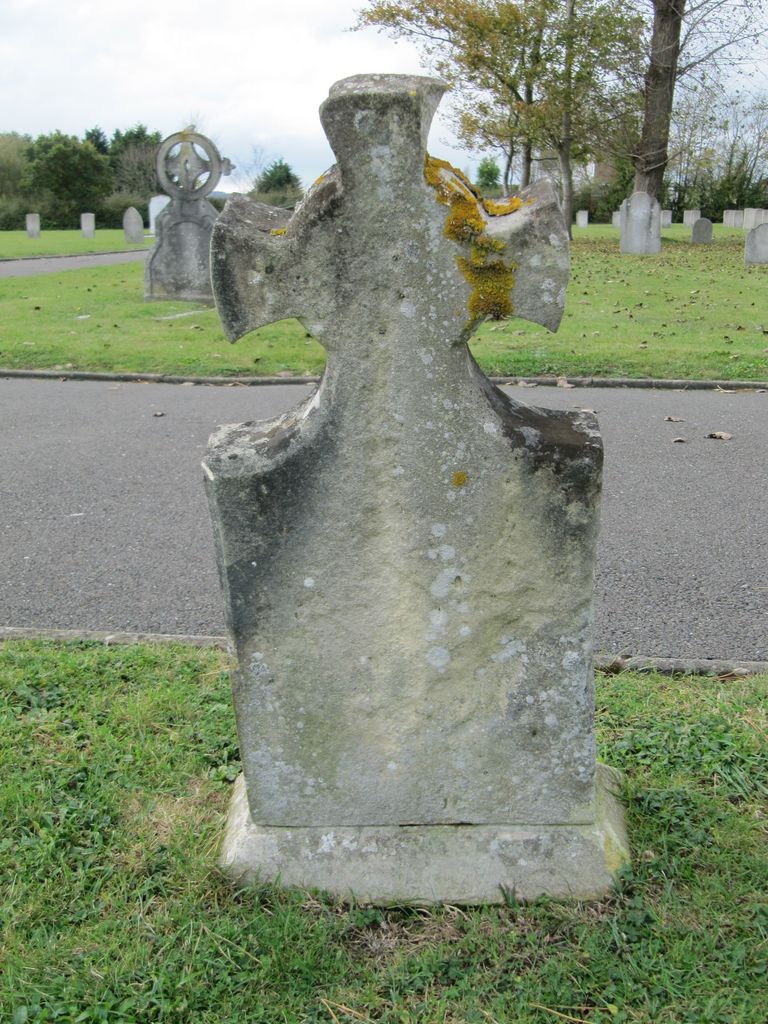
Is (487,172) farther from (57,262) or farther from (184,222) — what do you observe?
(184,222)

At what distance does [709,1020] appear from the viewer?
2.24 metres

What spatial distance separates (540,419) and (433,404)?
1.02 ft

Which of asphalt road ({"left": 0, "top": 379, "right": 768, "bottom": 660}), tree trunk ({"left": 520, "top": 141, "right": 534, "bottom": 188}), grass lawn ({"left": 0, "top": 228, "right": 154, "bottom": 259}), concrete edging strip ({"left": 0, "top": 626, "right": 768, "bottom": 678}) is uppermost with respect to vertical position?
tree trunk ({"left": 520, "top": 141, "right": 534, "bottom": 188})

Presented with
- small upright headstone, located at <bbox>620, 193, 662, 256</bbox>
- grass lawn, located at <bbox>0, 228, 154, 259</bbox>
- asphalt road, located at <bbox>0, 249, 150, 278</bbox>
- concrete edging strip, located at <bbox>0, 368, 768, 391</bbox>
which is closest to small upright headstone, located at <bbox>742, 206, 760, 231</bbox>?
small upright headstone, located at <bbox>620, 193, 662, 256</bbox>

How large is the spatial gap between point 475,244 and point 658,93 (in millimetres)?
27889

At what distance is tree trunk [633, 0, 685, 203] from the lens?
26203 millimetres

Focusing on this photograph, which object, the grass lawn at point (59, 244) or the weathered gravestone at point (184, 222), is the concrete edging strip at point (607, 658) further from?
the grass lawn at point (59, 244)

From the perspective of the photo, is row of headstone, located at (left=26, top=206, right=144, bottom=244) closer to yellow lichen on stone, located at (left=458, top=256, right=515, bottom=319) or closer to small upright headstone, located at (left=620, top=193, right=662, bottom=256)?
small upright headstone, located at (left=620, top=193, right=662, bottom=256)

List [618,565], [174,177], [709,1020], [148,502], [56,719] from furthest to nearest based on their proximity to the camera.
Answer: [174,177] → [148,502] → [618,565] → [56,719] → [709,1020]

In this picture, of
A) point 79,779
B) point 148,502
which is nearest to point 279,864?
point 79,779

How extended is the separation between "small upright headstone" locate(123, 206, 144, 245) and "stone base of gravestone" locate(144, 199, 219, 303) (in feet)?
72.3

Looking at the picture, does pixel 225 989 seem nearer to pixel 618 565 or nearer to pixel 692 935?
pixel 692 935

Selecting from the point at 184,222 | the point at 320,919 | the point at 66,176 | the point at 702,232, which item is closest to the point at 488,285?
the point at 320,919

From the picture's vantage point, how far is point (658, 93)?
2697cm
